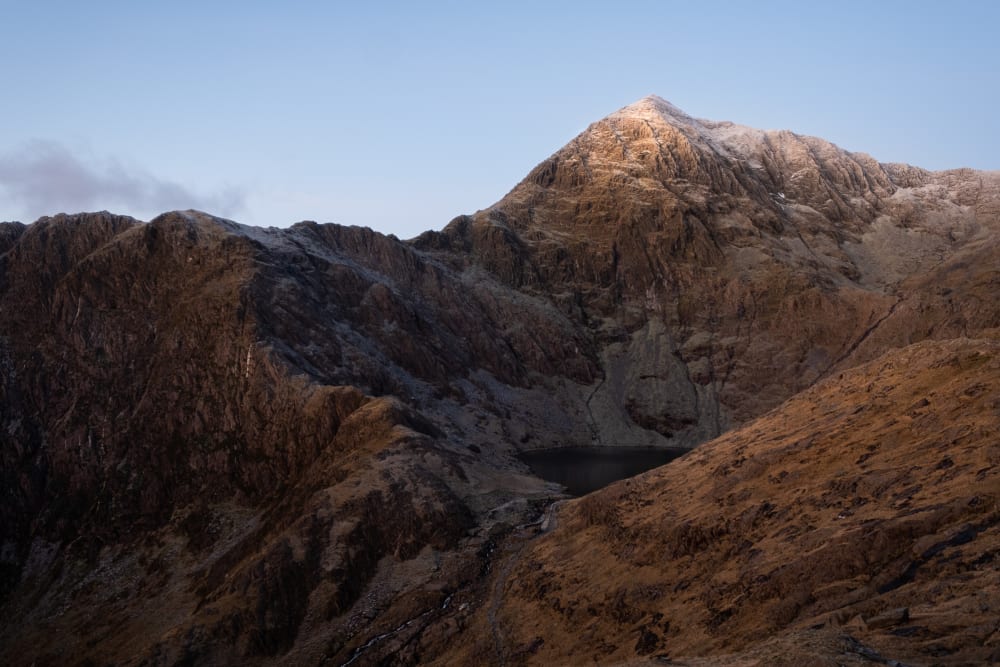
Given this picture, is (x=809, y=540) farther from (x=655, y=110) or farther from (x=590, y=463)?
(x=655, y=110)

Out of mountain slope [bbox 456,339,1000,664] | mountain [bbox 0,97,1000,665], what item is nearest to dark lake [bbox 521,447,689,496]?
mountain [bbox 0,97,1000,665]

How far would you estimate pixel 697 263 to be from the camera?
155500mm

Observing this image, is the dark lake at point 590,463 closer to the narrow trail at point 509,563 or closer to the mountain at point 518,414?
the mountain at point 518,414

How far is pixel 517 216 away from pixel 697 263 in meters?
34.2

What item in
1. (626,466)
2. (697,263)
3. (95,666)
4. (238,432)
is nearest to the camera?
(95,666)

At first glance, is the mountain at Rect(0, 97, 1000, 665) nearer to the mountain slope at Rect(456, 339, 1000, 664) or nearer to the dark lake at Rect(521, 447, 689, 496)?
the mountain slope at Rect(456, 339, 1000, 664)

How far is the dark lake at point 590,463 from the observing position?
308 feet

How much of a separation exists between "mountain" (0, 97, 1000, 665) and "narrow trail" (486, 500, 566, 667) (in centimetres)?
26

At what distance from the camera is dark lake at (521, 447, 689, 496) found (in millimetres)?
93875

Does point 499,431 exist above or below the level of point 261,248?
below

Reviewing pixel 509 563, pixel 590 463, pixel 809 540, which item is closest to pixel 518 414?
pixel 590 463

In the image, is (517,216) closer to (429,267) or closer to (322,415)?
(429,267)

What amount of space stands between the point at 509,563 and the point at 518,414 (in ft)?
222

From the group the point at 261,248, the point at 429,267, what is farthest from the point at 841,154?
the point at 261,248
